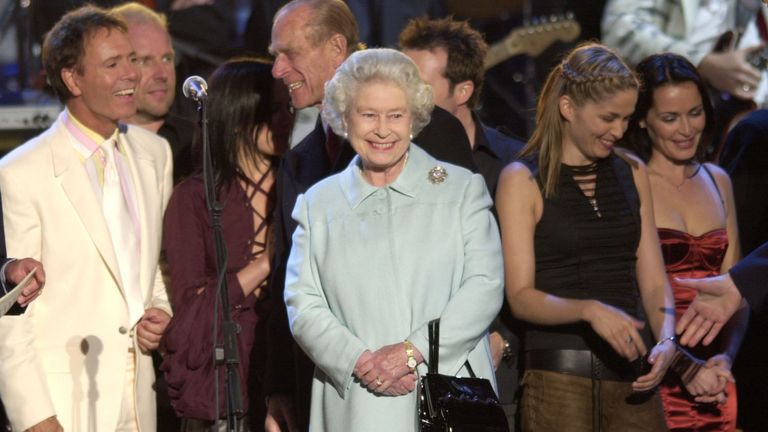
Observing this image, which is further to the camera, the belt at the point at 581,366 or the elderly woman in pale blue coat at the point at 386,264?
the belt at the point at 581,366

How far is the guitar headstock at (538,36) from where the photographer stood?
7371 millimetres

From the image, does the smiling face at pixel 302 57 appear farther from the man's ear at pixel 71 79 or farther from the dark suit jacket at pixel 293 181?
the man's ear at pixel 71 79

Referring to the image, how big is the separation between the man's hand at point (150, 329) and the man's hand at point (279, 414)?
48 centimetres

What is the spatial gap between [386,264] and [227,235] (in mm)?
1059

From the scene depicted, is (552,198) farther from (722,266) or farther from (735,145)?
(735,145)

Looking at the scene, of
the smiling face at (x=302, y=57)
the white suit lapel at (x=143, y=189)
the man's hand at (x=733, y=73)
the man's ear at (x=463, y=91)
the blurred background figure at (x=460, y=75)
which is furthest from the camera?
the man's hand at (x=733, y=73)

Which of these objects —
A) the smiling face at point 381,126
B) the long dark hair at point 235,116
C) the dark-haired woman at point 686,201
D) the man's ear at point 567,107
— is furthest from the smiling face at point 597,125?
the long dark hair at point 235,116

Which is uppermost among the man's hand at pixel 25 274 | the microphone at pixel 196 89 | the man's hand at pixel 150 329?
the microphone at pixel 196 89

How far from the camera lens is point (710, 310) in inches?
165

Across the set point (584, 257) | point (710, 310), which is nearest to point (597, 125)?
point (584, 257)

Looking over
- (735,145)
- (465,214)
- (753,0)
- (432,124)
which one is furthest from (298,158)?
(753,0)

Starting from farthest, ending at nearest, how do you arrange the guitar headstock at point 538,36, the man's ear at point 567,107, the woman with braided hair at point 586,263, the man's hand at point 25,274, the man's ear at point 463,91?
the guitar headstock at point 538,36
the man's ear at point 463,91
the man's ear at point 567,107
the woman with braided hair at point 586,263
the man's hand at point 25,274

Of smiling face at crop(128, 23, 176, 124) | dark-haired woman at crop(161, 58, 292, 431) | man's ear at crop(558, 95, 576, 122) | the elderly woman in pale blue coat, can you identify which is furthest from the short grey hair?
smiling face at crop(128, 23, 176, 124)

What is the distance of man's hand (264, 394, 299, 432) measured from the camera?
4.17 metres
